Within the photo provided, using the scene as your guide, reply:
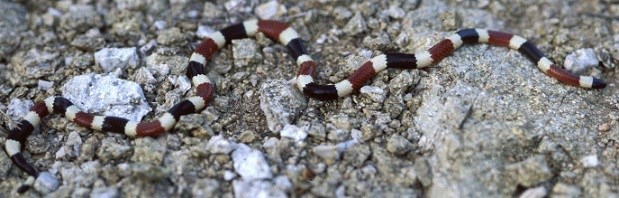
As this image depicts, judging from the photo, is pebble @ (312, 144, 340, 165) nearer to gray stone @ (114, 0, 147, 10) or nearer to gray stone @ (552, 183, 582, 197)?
gray stone @ (552, 183, 582, 197)

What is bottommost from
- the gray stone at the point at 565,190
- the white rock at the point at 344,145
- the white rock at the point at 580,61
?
the white rock at the point at 580,61

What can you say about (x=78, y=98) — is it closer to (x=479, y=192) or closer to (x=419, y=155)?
(x=419, y=155)

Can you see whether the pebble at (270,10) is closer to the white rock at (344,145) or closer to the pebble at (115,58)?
the pebble at (115,58)

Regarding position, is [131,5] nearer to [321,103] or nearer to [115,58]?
[115,58]

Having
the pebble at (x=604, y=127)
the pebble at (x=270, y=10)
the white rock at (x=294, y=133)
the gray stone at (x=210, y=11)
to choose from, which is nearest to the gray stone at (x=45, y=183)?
the white rock at (x=294, y=133)

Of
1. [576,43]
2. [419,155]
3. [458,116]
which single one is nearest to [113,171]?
[419,155]

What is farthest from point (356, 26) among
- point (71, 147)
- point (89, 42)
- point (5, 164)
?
point (5, 164)
